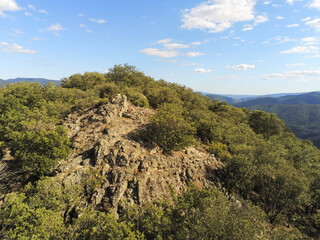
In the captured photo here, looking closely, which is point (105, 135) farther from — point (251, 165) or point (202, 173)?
point (251, 165)

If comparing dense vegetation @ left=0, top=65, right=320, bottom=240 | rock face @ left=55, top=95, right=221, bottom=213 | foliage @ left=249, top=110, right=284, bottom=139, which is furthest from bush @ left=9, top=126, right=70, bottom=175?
foliage @ left=249, top=110, right=284, bottom=139

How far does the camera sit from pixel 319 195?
2945 cm

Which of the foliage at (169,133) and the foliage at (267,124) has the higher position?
the foliage at (169,133)

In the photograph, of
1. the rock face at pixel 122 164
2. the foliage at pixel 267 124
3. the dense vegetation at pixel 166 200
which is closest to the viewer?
the dense vegetation at pixel 166 200

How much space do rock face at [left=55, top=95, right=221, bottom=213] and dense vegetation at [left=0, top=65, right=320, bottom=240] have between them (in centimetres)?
239

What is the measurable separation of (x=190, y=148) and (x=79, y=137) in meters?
26.4

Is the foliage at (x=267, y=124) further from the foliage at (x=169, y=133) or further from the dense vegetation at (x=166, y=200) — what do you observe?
the foliage at (x=169, y=133)

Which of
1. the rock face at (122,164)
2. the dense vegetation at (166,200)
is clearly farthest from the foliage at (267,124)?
the rock face at (122,164)

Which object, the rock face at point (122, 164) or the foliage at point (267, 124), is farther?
the foliage at point (267, 124)

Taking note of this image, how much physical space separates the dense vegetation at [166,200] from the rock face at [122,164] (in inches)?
93.9

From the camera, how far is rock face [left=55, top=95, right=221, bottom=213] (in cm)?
2611

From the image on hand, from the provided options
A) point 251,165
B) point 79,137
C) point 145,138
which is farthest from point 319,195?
point 79,137

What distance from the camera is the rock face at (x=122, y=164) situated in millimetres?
26109

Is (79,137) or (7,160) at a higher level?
(79,137)
